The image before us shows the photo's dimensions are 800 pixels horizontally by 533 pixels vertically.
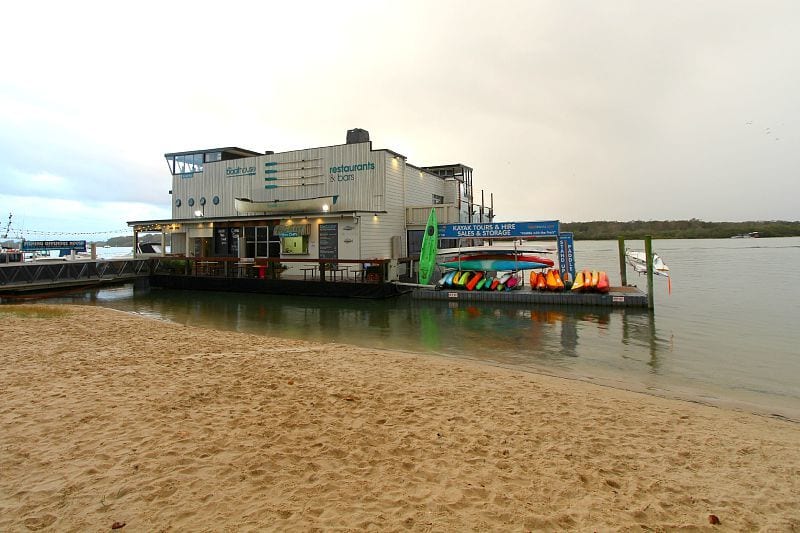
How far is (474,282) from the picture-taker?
19.1m

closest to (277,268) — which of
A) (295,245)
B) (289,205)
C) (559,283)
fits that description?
(295,245)

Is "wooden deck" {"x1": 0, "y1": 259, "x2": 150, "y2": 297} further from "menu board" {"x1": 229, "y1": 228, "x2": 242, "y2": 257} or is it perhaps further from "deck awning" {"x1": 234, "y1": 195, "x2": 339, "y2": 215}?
Result: "deck awning" {"x1": 234, "y1": 195, "x2": 339, "y2": 215}

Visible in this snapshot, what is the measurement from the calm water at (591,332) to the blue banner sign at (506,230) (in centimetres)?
357

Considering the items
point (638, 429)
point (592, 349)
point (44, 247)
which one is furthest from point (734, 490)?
point (44, 247)

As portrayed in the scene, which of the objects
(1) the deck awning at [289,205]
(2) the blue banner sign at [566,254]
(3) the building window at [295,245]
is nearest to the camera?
(2) the blue banner sign at [566,254]

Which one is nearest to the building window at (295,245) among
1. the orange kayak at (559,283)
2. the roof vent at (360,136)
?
the roof vent at (360,136)

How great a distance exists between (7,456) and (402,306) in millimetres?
14276

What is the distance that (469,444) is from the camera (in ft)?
14.3

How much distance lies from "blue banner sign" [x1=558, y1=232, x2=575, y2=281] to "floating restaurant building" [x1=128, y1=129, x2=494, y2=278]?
6018 millimetres

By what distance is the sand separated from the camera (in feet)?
10.1

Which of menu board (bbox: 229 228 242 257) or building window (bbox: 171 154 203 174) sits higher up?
building window (bbox: 171 154 203 174)

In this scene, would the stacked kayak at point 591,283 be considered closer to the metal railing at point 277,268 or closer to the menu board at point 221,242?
→ the metal railing at point 277,268

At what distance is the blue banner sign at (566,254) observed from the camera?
60.1 ft

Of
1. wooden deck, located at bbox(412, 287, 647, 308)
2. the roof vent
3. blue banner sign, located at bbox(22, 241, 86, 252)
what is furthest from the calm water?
blue banner sign, located at bbox(22, 241, 86, 252)
